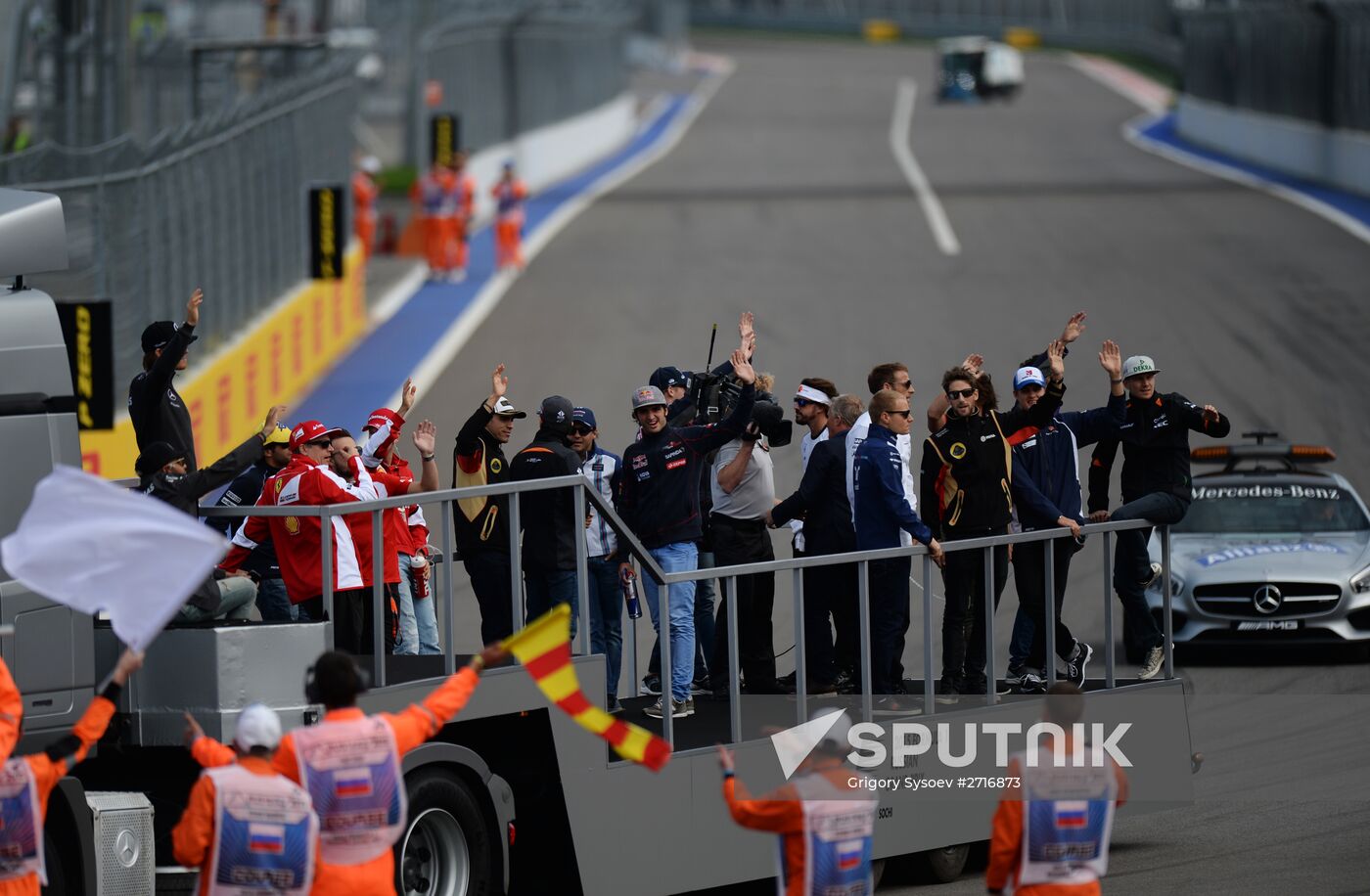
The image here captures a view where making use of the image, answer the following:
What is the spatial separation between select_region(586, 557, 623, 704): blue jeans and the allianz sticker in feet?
21.8

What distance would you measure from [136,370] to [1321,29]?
97.9ft

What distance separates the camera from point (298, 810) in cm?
747

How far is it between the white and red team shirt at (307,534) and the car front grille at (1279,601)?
8.35 m

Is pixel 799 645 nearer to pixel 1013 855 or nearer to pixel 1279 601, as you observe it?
pixel 1013 855

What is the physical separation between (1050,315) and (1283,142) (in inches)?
671

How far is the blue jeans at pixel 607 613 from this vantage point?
437 inches

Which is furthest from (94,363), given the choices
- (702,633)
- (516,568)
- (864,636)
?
(864,636)

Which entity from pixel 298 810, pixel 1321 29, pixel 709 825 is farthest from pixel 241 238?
pixel 1321 29

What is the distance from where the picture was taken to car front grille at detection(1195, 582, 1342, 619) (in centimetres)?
1606

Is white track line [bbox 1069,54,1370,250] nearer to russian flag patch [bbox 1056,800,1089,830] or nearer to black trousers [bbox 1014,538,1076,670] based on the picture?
black trousers [bbox 1014,538,1076,670]

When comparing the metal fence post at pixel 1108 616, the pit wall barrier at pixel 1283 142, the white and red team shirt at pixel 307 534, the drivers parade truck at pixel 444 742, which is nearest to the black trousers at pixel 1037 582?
the metal fence post at pixel 1108 616

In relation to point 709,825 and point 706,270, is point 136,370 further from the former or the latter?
point 706,270

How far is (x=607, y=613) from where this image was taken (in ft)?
36.9

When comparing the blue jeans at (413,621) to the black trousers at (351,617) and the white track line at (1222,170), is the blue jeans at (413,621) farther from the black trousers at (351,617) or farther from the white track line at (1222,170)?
the white track line at (1222,170)
